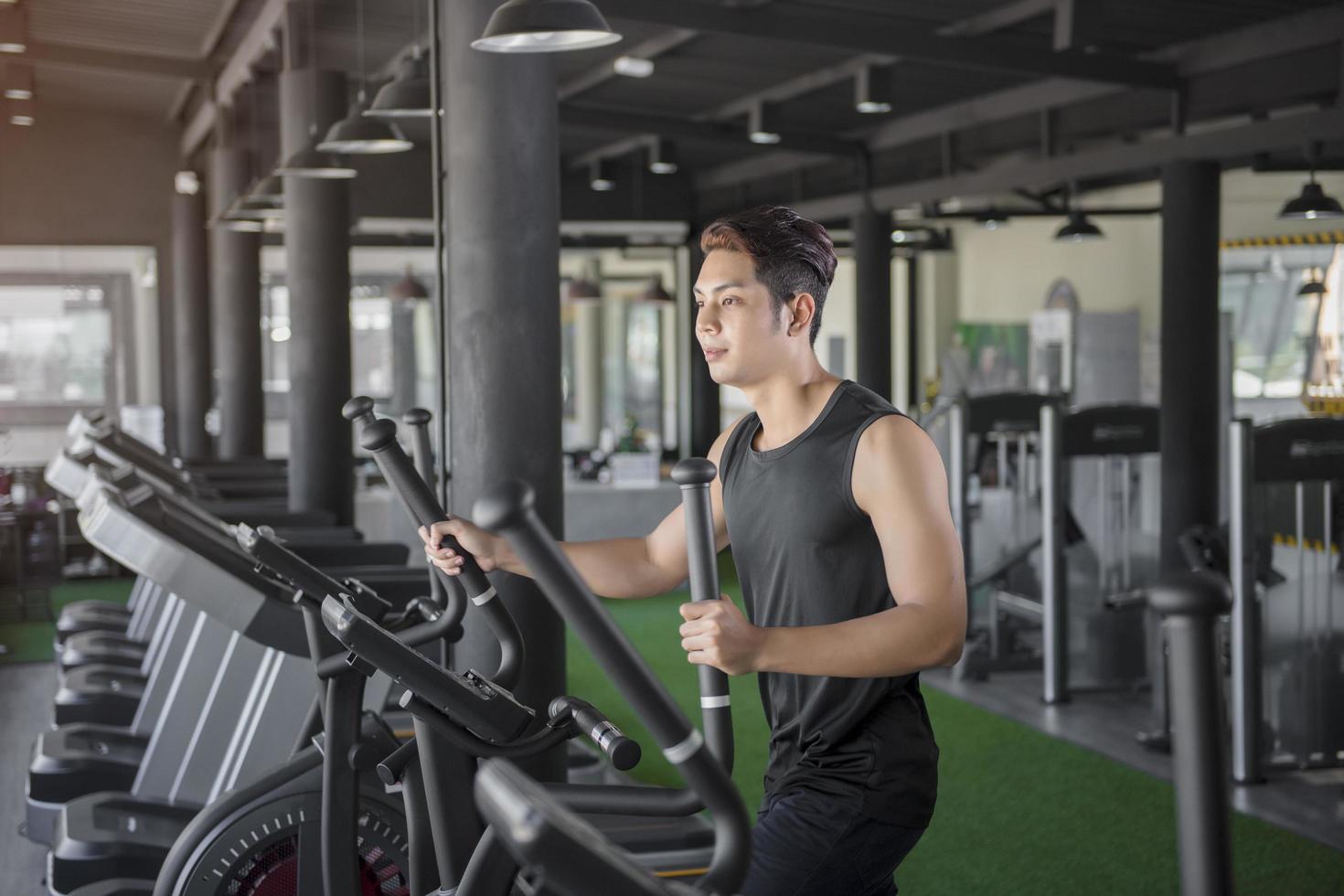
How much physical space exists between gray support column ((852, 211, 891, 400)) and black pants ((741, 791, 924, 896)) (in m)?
9.96

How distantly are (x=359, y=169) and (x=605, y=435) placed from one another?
331cm

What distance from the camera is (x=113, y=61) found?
972 cm

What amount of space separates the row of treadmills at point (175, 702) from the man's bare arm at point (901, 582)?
1.69ft

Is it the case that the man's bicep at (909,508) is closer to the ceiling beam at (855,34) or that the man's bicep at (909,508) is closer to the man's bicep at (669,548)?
the man's bicep at (669,548)

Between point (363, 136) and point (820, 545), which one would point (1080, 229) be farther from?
point (820, 545)

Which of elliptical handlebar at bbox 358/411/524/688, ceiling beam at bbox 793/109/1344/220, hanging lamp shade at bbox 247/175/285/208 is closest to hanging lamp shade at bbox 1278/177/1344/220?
ceiling beam at bbox 793/109/1344/220

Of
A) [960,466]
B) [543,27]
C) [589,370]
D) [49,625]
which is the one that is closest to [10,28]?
[49,625]

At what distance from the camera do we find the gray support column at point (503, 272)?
11.9 ft

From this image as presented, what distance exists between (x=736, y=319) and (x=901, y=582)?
0.39 metres

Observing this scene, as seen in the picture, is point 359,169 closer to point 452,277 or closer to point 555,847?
point 452,277

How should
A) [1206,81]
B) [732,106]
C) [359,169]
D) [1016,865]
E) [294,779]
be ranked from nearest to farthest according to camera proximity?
[294,779] → [1016,865] → [1206,81] → [732,106] → [359,169]

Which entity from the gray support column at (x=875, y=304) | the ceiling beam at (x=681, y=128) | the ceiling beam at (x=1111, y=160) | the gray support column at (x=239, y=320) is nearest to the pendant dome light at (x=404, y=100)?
the ceiling beam at (x=1111, y=160)

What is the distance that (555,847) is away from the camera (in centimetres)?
88

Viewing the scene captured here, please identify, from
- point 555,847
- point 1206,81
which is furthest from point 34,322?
point 555,847
